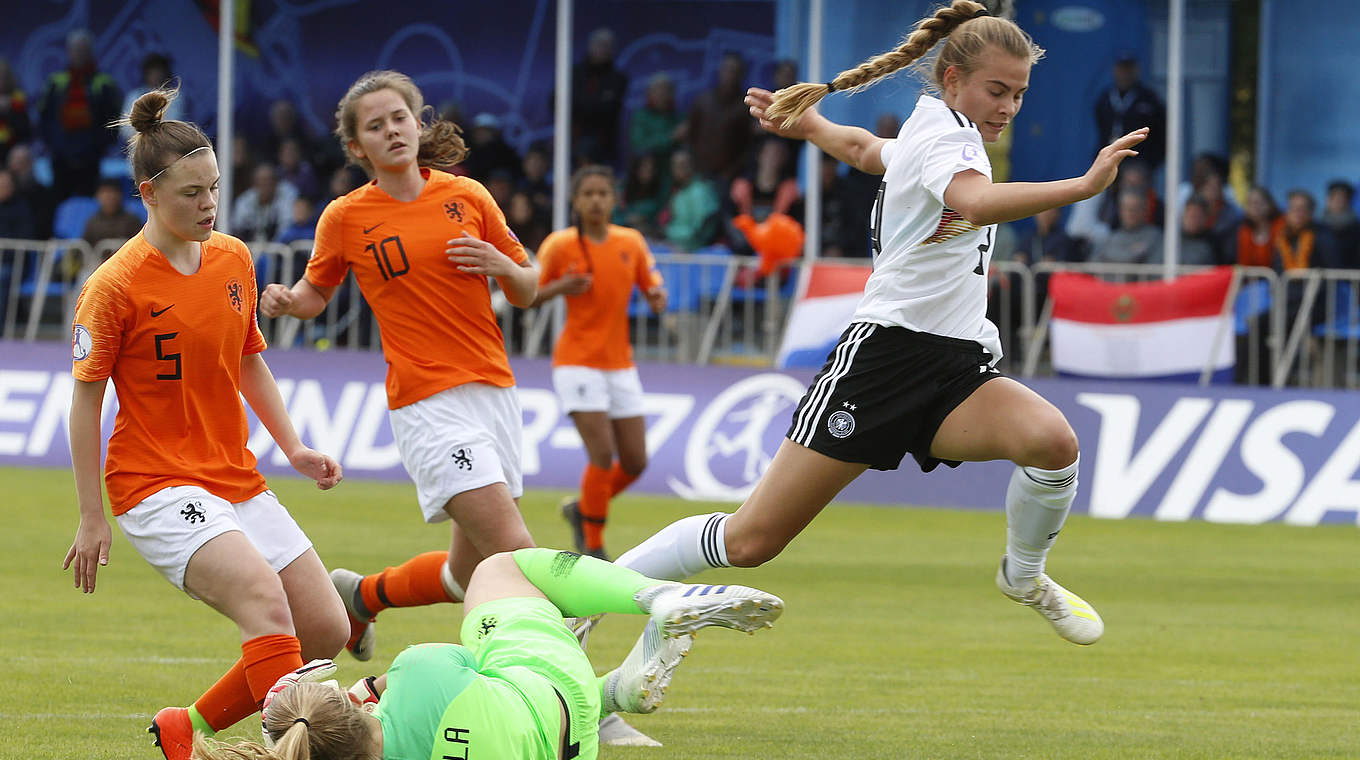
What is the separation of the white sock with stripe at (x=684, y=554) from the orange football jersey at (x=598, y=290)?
6.31 m

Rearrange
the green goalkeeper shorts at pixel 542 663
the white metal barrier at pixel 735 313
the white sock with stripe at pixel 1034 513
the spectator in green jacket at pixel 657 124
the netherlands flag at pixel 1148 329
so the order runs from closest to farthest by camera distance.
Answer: the green goalkeeper shorts at pixel 542 663, the white sock with stripe at pixel 1034 513, the netherlands flag at pixel 1148 329, the white metal barrier at pixel 735 313, the spectator in green jacket at pixel 657 124

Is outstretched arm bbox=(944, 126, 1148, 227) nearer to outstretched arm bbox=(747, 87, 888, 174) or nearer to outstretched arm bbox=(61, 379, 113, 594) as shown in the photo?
outstretched arm bbox=(747, 87, 888, 174)

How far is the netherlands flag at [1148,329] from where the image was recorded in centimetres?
1582

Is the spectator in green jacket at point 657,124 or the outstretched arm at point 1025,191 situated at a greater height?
the spectator in green jacket at point 657,124

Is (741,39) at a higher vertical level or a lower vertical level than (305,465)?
higher

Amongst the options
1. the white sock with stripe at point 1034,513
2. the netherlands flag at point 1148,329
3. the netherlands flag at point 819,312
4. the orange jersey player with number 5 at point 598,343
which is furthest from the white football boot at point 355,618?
the netherlands flag at point 1148,329

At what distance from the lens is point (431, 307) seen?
6996 millimetres

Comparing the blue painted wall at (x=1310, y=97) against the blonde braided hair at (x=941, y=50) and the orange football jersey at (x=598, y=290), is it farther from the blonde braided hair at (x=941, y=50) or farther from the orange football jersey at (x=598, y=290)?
the blonde braided hair at (x=941, y=50)

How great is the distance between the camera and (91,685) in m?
7.36

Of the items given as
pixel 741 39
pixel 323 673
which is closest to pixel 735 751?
pixel 323 673

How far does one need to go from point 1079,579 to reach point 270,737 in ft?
25.7

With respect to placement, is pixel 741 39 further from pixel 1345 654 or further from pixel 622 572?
pixel 622 572

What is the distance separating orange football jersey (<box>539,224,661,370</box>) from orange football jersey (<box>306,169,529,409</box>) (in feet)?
16.8

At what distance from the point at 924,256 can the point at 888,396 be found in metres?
0.47
